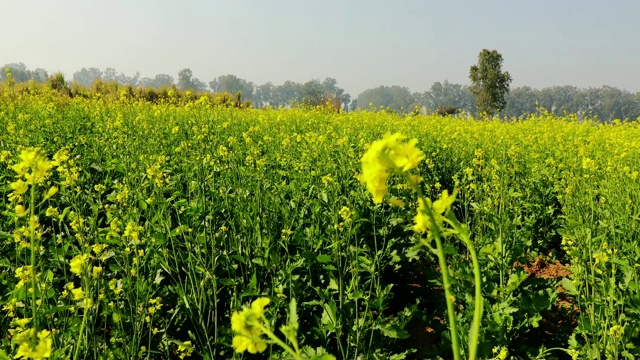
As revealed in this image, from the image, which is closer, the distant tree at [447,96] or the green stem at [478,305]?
the green stem at [478,305]

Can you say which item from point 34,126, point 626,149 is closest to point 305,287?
point 626,149

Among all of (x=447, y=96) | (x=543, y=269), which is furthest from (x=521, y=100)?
(x=543, y=269)

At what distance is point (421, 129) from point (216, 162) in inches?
270

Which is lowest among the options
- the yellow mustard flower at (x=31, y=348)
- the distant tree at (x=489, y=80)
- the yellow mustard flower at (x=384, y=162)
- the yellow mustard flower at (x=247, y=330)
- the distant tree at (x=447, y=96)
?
the yellow mustard flower at (x=31, y=348)

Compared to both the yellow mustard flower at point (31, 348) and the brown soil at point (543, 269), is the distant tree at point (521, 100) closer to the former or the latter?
the brown soil at point (543, 269)

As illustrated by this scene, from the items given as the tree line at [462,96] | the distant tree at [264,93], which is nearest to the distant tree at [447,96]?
the tree line at [462,96]

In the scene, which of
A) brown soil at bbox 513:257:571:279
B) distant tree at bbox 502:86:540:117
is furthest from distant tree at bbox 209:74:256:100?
brown soil at bbox 513:257:571:279

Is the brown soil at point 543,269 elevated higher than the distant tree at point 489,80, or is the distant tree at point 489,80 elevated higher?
the distant tree at point 489,80

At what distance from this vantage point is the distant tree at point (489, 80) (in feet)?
115

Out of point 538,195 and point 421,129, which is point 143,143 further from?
point 421,129

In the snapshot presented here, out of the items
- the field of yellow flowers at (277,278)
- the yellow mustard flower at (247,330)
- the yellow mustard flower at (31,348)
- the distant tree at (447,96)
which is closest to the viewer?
the yellow mustard flower at (247,330)

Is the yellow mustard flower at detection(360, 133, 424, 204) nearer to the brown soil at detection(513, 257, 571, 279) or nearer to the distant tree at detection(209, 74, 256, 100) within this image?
the brown soil at detection(513, 257, 571, 279)

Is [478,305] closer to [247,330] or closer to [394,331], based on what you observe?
[247,330]

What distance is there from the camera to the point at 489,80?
3531 centimetres
